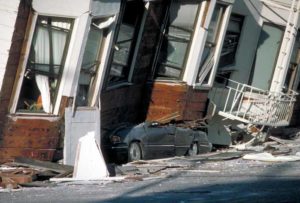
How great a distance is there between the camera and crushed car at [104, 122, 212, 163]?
17.6 meters

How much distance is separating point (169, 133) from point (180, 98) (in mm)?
1653

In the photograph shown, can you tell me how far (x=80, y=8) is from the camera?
15.4 meters

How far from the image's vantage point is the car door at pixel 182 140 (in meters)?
19.3

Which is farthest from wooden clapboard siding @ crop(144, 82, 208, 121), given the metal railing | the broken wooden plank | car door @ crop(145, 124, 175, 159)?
the broken wooden plank

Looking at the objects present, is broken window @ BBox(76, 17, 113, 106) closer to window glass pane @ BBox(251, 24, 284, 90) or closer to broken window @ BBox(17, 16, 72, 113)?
broken window @ BBox(17, 16, 72, 113)

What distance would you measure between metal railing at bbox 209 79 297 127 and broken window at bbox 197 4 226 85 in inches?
53.8

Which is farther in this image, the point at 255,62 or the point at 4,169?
the point at 255,62

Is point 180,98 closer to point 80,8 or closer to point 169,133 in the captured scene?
point 169,133

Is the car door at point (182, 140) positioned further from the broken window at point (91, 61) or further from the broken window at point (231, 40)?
the broken window at point (231, 40)

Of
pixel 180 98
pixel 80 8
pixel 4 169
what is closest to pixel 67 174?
pixel 4 169

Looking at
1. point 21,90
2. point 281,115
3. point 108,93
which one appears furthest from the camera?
point 281,115

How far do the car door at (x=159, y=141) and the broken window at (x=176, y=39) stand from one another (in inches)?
71.8

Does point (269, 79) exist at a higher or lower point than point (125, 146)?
higher

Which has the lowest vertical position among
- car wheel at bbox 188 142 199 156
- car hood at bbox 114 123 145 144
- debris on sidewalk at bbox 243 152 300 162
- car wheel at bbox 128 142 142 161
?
car wheel at bbox 128 142 142 161
